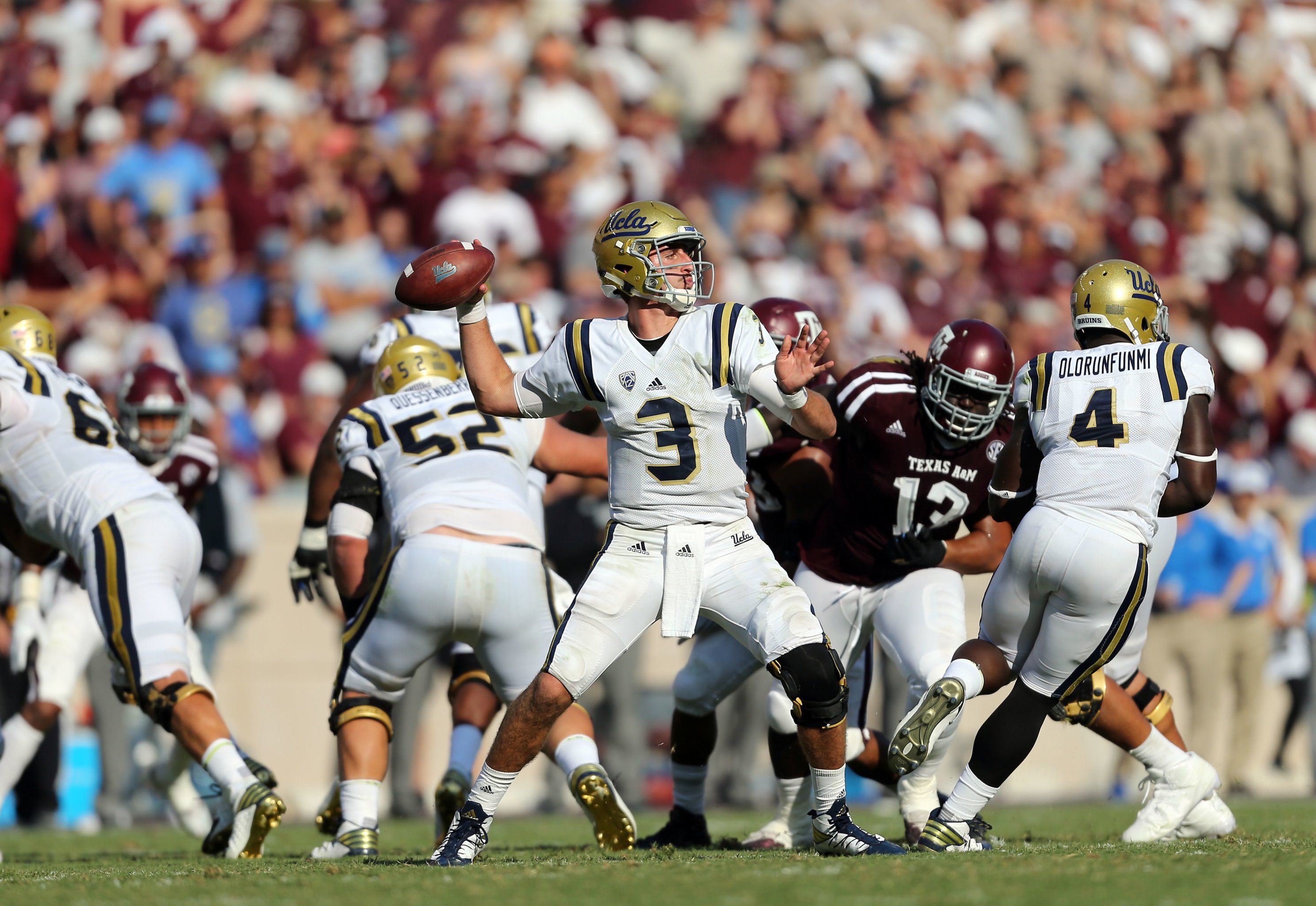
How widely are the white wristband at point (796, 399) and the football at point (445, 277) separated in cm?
100

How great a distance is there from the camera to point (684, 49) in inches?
586

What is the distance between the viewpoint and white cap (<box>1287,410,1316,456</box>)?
→ 12016 mm

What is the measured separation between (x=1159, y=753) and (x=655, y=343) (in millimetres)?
2550

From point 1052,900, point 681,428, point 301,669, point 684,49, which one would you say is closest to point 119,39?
point 684,49

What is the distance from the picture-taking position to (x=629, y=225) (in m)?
5.46

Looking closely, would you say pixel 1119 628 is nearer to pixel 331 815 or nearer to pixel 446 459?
pixel 446 459

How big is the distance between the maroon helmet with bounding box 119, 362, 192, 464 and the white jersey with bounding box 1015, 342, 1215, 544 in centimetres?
399

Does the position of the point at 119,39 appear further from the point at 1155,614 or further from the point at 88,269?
the point at 1155,614

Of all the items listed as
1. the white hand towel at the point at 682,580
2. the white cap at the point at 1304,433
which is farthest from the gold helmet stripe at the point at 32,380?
the white cap at the point at 1304,433

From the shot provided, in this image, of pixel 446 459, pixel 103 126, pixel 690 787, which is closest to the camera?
pixel 446 459

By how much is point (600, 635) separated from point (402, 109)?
9093 mm

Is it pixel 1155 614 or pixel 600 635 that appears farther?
pixel 1155 614

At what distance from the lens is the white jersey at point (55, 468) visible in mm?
6289

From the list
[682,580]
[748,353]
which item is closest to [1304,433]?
[748,353]
